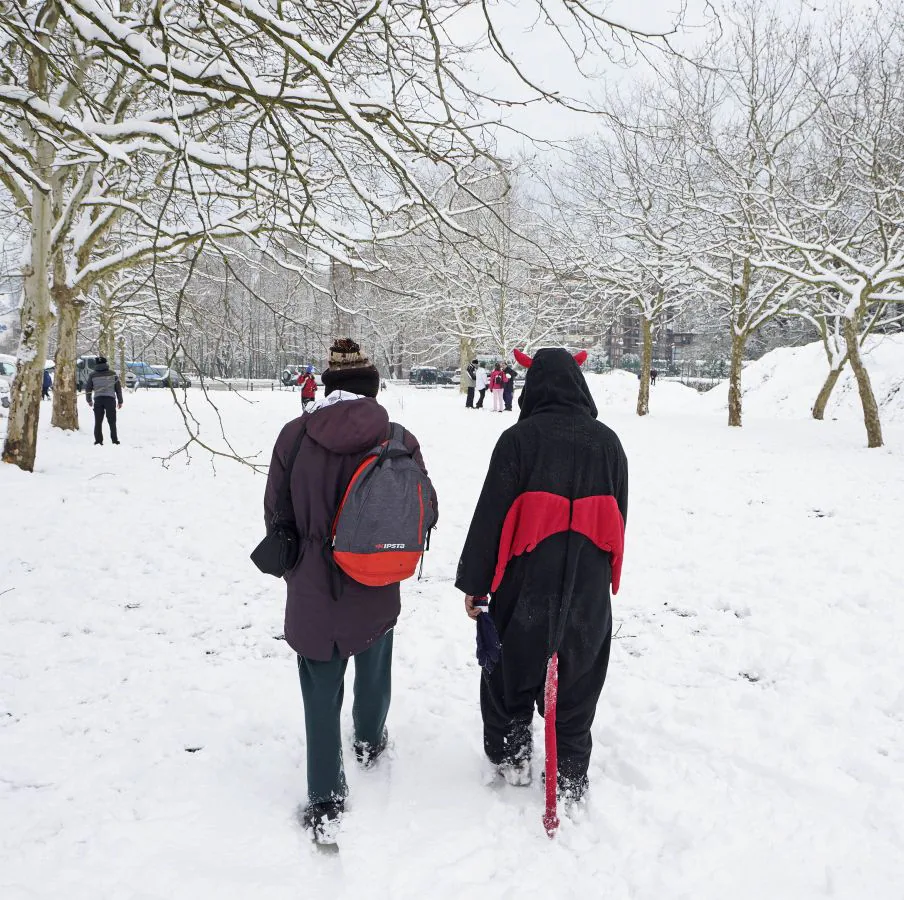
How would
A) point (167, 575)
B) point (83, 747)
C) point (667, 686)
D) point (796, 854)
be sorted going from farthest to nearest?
point (167, 575) < point (667, 686) < point (83, 747) < point (796, 854)

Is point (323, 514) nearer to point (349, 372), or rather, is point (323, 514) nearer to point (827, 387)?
point (349, 372)

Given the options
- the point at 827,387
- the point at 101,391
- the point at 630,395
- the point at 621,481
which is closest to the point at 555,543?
the point at 621,481

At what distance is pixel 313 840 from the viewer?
Result: 2.35 m

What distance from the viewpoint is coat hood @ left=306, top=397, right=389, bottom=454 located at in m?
2.27

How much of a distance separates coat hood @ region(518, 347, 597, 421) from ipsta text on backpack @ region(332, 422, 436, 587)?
532mm

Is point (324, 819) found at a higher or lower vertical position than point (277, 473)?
lower

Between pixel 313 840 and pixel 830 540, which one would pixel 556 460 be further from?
pixel 830 540

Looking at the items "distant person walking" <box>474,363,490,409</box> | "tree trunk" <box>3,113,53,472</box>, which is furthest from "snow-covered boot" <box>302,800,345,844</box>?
"distant person walking" <box>474,363,490,409</box>

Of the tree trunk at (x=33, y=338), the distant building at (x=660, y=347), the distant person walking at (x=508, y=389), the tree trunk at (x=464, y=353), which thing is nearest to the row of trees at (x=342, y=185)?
the tree trunk at (x=33, y=338)

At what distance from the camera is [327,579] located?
2316 mm

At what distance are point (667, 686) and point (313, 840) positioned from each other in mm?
2079

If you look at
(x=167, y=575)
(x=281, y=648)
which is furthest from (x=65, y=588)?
(x=281, y=648)

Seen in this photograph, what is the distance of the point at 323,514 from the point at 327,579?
0.25 metres

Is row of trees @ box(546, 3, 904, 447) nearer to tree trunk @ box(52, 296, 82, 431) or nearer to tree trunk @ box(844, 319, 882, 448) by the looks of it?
tree trunk @ box(844, 319, 882, 448)
